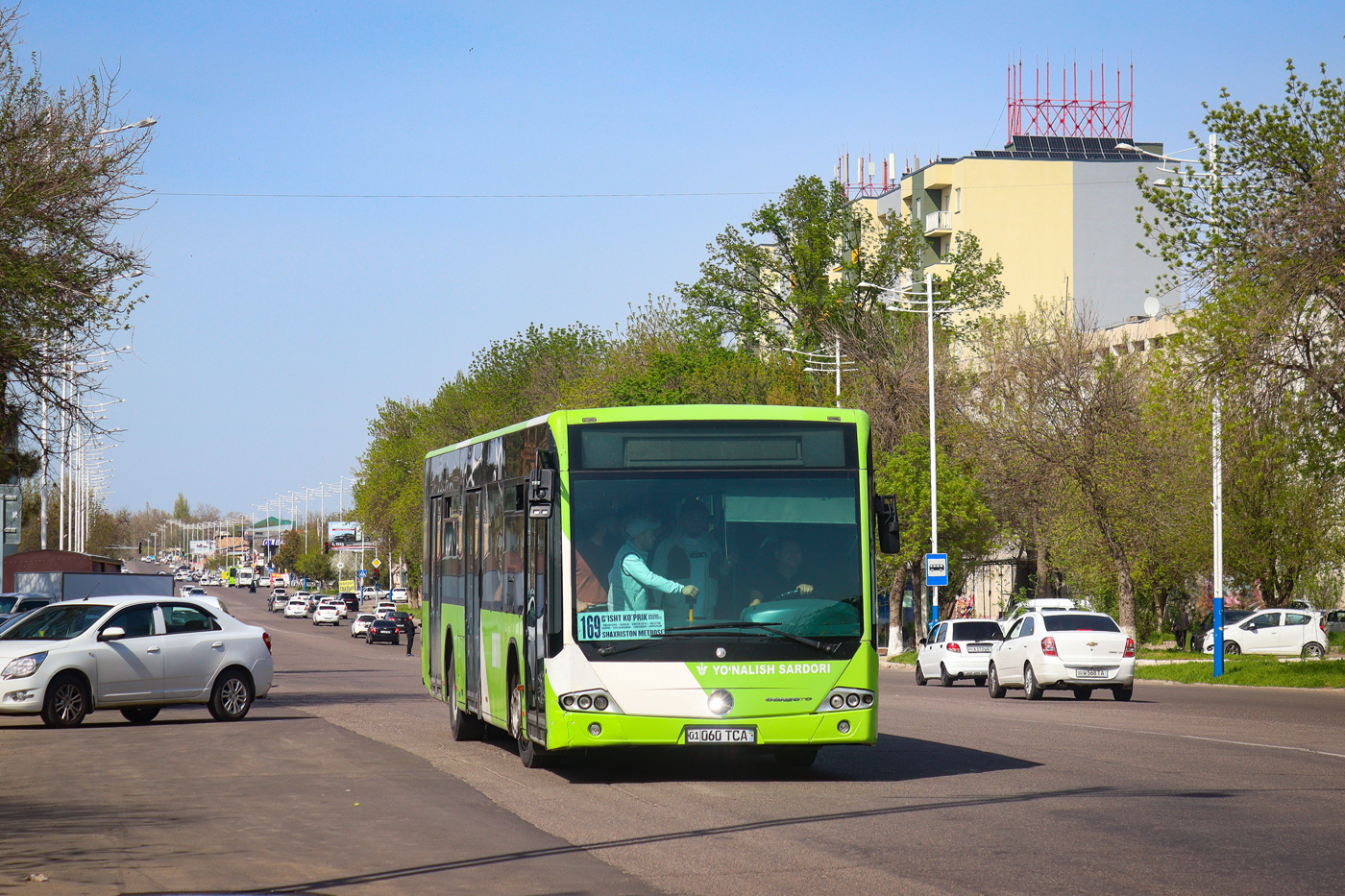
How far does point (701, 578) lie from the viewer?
1319 cm

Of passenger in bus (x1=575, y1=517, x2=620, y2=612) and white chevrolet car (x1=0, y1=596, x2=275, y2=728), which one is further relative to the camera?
white chevrolet car (x1=0, y1=596, x2=275, y2=728)

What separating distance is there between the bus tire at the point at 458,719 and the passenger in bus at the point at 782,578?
20.2 feet

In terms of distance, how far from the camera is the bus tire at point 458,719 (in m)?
18.4

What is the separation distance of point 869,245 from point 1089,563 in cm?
2613

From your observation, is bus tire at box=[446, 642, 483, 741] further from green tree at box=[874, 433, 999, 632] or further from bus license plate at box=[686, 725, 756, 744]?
green tree at box=[874, 433, 999, 632]

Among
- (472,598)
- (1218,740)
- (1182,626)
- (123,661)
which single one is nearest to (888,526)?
(472,598)

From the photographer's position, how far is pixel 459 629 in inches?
712

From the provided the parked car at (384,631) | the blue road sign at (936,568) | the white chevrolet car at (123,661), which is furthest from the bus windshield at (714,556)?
the parked car at (384,631)

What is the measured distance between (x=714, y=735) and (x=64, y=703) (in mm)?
11310

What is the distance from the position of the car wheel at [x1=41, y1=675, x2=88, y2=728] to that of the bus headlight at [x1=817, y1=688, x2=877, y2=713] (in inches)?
463

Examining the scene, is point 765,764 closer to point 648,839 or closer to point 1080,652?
point 648,839

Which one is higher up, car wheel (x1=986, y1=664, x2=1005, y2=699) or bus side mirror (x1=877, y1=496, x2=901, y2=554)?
bus side mirror (x1=877, y1=496, x2=901, y2=554)

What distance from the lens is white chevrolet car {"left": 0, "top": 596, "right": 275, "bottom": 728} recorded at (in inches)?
808

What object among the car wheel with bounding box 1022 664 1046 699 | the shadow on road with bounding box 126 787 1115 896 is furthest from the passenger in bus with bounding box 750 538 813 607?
the car wheel with bounding box 1022 664 1046 699
